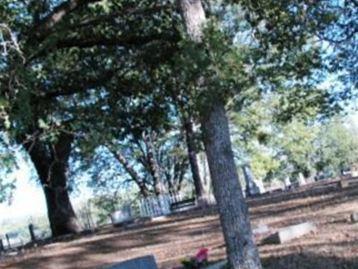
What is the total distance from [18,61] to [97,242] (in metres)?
7.81

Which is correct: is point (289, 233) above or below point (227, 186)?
below

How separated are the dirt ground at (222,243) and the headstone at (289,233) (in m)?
0.18

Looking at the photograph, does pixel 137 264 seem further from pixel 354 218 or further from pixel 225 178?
pixel 354 218

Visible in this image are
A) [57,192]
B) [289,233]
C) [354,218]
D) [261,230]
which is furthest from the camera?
[57,192]

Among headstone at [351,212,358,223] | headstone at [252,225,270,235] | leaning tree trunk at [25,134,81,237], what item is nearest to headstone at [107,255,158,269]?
headstone at [252,225,270,235]

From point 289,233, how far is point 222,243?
2.13 metres

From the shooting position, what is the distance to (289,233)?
1245 centimetres

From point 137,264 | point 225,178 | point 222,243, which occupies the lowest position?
point 222,243

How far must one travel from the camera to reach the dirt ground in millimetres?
10602

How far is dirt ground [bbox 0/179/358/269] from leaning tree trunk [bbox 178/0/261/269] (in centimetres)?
82

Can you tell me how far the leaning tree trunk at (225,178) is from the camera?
9.48 m

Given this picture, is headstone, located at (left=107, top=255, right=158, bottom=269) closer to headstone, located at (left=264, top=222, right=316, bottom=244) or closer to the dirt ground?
the dirt ground

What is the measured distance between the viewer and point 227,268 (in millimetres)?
9977

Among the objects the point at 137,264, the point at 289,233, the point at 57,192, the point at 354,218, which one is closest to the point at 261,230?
the point at 289,233
